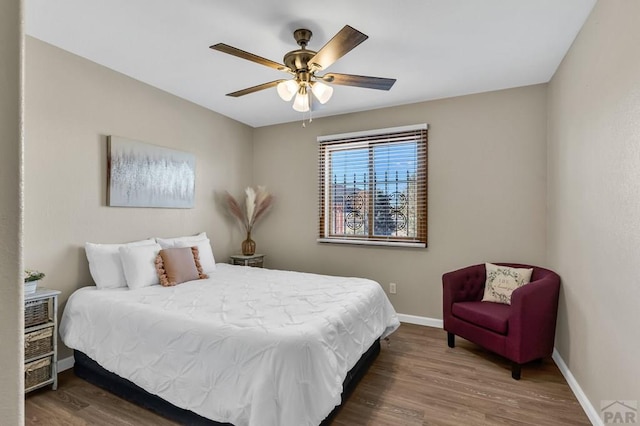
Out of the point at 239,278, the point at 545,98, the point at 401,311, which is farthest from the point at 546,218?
the point at 239,278

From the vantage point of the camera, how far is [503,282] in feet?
9.82

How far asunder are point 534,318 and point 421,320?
4.47 ft

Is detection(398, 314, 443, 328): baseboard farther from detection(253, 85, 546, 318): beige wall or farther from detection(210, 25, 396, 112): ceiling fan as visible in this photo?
detection(210, 25, 396, 112): ceiling fan

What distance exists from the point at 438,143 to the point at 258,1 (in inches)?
97.2

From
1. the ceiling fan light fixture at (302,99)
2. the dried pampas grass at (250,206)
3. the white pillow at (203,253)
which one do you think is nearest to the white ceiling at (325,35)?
the ceiling fan light fixture at (302,99)

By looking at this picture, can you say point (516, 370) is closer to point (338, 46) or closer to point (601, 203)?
point (601, 203)

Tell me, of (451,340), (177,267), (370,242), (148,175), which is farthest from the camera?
(370,242)

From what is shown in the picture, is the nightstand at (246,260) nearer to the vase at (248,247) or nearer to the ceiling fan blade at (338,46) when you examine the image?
the vase at (248,247)

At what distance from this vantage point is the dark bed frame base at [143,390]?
1.91 metres

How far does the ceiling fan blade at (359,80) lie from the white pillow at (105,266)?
2322mm

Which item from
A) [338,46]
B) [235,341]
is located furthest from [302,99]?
[235,341]

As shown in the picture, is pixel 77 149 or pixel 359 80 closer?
pixel 359 80

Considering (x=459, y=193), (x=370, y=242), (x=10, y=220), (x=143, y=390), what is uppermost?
(x=459, y=193)

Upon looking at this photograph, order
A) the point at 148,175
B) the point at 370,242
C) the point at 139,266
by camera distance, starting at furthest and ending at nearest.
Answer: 1. the point at 370,242
2. the point at 148,175
3. the point at 139,266
